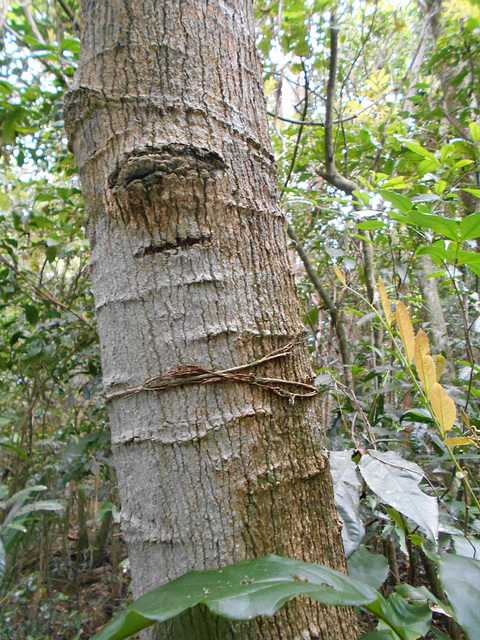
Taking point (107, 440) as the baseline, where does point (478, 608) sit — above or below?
below

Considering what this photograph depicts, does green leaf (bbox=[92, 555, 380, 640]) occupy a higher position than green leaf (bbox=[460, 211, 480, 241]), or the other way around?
green leaf (bbox=[460, 211, 480, 241])

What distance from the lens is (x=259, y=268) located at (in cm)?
59

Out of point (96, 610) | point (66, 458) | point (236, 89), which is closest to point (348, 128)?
point (236, 89)

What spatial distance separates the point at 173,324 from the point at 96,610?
195 centimetres

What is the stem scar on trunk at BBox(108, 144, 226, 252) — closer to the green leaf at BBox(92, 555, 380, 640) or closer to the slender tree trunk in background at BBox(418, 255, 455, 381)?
the green leaf at BBox(92, 555, 380, 640)

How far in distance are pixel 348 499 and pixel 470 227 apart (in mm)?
460

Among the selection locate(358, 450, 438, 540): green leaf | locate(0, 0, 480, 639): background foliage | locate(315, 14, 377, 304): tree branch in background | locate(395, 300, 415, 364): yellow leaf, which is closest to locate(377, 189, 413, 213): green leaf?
locate(0, 0, 480, 639): background foliage

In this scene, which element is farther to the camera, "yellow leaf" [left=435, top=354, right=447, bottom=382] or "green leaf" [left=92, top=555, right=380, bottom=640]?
"yellow leaf" [left=435, top=354, right=447, bottom=382]

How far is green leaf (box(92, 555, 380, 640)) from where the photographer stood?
34 centimetres

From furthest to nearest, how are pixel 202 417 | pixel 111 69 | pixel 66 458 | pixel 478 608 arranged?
1. pixel 66 458
2. pixel 111 69
3. pixel 202 417
4. pixel 478 608

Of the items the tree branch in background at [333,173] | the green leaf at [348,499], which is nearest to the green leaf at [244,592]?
the green leaf at [348,499]

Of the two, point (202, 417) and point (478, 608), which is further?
point (202, 417)

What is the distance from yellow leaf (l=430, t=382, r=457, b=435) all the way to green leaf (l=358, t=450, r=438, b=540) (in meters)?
0.08

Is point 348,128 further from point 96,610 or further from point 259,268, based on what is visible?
point 96,610
